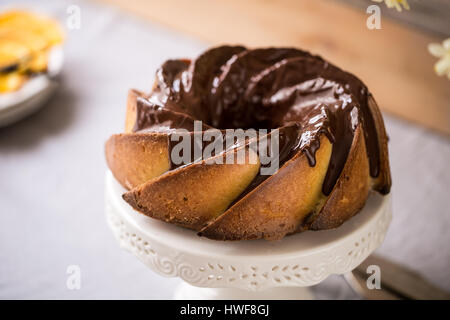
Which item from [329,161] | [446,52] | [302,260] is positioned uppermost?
[446,52]

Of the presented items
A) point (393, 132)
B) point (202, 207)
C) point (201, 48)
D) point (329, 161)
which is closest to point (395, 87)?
point (393, 132)

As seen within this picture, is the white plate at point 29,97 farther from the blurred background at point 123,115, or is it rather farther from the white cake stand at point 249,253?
the white cake stand at point 249,253

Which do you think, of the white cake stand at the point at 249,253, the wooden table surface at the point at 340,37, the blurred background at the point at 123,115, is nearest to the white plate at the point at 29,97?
the blurred background at the point at 123,115

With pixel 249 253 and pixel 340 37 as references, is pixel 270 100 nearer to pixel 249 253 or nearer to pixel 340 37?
pixel 249 253

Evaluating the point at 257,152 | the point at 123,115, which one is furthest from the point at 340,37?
the point at 257,152

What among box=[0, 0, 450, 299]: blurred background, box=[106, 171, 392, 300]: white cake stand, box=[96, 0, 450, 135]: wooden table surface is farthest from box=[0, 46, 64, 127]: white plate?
box=[106, 171, 392, 300]: white cake stand

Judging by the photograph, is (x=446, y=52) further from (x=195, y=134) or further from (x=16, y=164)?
(x=16, y=164)
